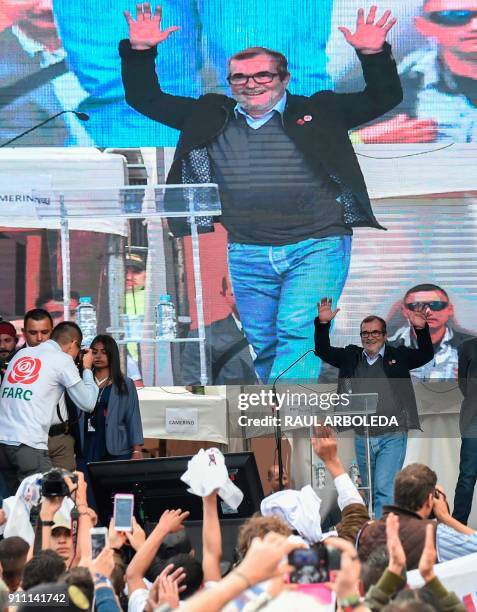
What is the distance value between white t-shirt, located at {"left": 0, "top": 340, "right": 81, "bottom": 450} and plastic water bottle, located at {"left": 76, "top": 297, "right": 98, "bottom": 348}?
44 cm

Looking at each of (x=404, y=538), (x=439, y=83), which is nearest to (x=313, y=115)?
(x=439, y=83)

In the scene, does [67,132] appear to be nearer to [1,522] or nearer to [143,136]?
[143,136]

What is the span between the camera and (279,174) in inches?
270

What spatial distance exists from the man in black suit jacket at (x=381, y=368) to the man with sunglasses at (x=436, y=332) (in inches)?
1.4

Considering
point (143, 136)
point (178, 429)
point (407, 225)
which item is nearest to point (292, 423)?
point (178, 429)

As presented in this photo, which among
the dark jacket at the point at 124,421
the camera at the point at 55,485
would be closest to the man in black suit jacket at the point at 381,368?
the dark jacket at the point at 124,421

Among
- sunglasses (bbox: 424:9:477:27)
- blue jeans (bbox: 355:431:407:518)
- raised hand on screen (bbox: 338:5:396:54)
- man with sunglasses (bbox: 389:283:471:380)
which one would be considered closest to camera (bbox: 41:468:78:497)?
blue jeans (bbox: 355:431:407:518)

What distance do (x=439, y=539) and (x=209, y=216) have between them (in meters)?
2.86

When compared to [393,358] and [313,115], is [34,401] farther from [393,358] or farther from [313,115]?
[313,115]

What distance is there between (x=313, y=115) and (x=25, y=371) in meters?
2.15

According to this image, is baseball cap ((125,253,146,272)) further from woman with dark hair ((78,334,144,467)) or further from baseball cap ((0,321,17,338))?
baseball cap ((0,321,17,338))

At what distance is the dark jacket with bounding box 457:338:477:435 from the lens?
687 cm

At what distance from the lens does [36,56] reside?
22.3 feet

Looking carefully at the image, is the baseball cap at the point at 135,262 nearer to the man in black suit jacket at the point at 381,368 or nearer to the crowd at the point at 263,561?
the man in black suit jacket at the point at 381,368
